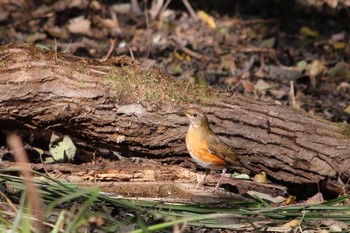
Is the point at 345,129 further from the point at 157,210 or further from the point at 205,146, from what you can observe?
the point at 157,210

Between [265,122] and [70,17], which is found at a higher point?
[265,122]

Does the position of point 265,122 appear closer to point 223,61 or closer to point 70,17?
point 223,61

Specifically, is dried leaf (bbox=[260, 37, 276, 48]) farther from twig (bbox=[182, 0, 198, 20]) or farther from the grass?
the grass

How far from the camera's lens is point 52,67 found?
5820 millimetres

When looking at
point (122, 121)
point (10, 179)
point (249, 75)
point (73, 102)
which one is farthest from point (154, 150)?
point (249, 75)

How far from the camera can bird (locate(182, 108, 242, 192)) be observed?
5707mm

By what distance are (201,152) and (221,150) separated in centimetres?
16

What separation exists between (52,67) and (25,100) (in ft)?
1.17

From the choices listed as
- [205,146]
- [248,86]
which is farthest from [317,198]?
[248,86]

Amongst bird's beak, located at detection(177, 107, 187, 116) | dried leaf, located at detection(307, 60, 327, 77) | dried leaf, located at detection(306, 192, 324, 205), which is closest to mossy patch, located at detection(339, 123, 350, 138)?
dried leaf, located at detection(306, 192, 324, 205)

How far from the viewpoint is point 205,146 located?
5762 millimetres

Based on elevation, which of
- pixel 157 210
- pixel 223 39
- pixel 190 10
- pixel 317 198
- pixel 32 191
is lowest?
pixel 223 39

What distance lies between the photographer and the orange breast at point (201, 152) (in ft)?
18.8

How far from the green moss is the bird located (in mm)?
224
